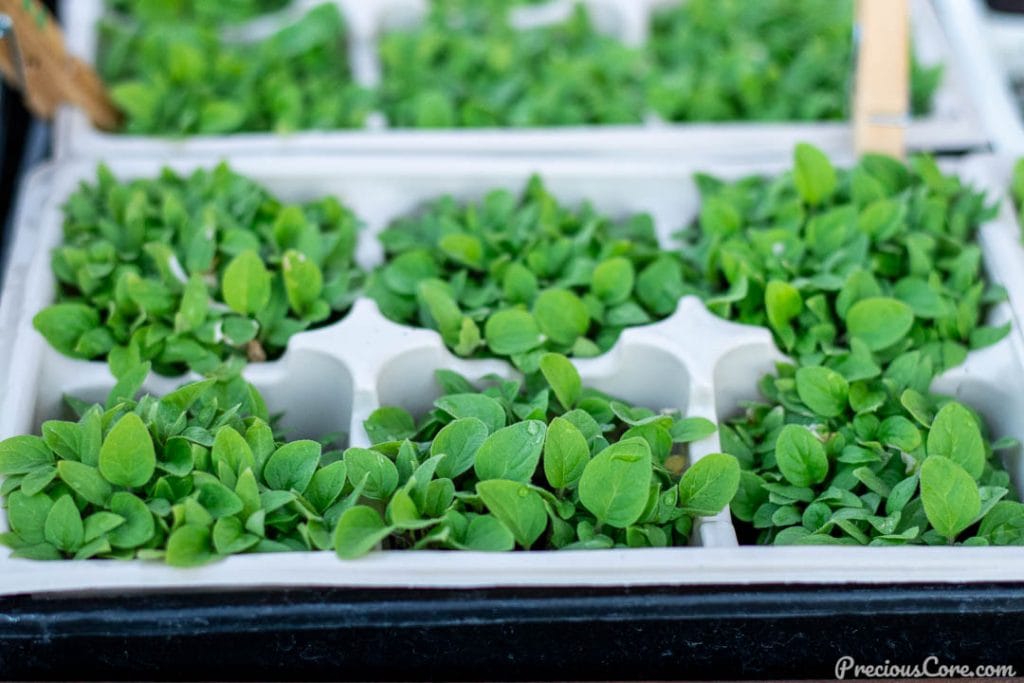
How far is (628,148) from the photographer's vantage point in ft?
3.57

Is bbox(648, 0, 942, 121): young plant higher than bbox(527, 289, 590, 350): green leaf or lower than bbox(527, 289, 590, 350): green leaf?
higher

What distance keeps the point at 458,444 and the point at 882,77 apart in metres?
0.59

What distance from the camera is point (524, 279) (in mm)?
912

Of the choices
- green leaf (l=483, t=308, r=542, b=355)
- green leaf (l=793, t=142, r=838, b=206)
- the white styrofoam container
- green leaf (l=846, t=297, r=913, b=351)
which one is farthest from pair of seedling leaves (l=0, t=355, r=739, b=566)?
the white styrofoam container

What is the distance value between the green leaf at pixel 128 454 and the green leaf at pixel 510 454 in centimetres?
22

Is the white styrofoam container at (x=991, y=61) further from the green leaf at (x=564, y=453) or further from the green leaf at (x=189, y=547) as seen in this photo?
the green leaf at (x=189, y=547)

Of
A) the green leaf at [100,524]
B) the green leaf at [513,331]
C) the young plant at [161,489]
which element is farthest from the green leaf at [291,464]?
the green leaf at [513,331]

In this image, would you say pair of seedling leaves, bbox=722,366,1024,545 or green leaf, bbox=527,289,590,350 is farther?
green leaf, bbox=527,289,590,350

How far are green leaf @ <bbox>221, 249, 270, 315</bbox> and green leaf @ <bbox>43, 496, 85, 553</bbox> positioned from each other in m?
0.24

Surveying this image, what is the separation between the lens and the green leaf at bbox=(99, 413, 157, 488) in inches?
27.5

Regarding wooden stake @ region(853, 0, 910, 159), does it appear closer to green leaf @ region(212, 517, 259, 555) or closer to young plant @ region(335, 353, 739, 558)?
young plant @ region(335, 353, 739, 558)

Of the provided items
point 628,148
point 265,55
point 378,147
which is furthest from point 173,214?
point 628,148

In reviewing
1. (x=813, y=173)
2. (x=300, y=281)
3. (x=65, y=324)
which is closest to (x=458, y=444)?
(x=300, y=281)

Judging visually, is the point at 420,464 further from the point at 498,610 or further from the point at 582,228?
the point at 582,228
